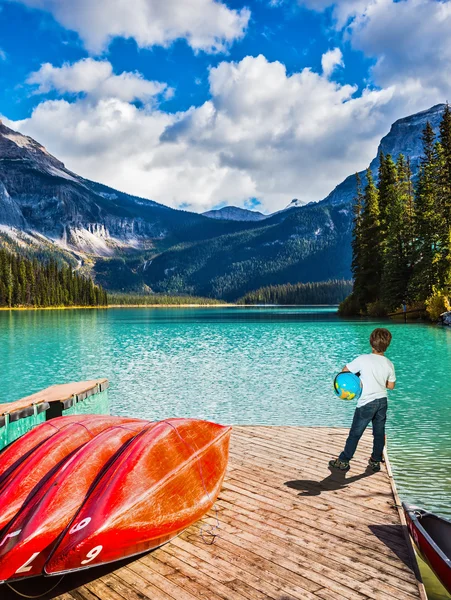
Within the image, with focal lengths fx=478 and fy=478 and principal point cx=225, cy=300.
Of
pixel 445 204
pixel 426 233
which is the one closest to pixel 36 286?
pixel 426 233

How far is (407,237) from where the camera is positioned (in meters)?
57.4

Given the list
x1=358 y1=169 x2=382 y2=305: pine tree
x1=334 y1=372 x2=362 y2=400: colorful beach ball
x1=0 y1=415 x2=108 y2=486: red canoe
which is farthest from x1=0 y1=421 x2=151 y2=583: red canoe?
x1=358 y1=169 x2=382 y2=305: pine tree

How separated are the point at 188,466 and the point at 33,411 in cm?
546

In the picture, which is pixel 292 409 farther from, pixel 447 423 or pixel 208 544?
pixel 208 544

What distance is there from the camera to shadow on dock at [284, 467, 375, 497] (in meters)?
6.87

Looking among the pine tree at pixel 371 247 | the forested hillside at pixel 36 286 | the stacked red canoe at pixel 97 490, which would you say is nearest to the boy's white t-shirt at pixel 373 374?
the stacked red canoe at pixel 97 490

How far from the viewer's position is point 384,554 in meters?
5.10

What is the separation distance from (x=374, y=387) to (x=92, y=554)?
4693 millimetres

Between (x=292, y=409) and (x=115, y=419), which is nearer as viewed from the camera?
(x=115, y=419)

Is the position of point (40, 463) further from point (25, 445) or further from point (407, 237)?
point (407, 237)

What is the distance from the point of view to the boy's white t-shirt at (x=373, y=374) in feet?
24.1

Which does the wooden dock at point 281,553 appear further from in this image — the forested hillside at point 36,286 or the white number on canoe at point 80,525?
the forested hillside at point 36,286

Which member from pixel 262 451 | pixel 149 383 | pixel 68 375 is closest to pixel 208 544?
pixel 262 451

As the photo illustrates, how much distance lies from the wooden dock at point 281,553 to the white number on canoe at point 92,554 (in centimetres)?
29
